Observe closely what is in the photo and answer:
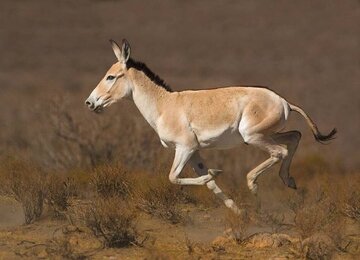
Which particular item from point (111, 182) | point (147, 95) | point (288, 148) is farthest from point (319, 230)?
point (111, 182)

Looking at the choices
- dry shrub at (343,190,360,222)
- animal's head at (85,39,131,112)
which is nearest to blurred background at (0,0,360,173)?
dry shrub at (343,190,360,222)

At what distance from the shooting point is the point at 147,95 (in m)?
13.5

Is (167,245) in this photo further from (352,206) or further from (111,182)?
(111,182)

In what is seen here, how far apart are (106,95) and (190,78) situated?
105 feet

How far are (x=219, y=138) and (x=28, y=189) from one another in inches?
138

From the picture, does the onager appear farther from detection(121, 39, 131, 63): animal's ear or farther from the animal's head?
the animal's head

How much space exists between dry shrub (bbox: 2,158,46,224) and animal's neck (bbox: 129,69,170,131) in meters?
2.32

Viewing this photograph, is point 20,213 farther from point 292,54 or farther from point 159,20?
point 159,20

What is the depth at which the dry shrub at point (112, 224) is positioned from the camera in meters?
12.1

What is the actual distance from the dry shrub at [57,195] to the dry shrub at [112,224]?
2.08m

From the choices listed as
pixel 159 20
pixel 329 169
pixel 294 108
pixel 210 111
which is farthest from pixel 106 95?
pixel 159 20

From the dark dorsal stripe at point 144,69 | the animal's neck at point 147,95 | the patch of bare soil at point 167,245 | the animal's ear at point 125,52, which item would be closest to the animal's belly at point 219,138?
the animal's neck at point 147,95

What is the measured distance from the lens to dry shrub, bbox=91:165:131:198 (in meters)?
16.2

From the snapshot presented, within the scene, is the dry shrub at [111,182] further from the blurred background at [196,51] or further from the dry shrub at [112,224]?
the blurred background at [196,51]
